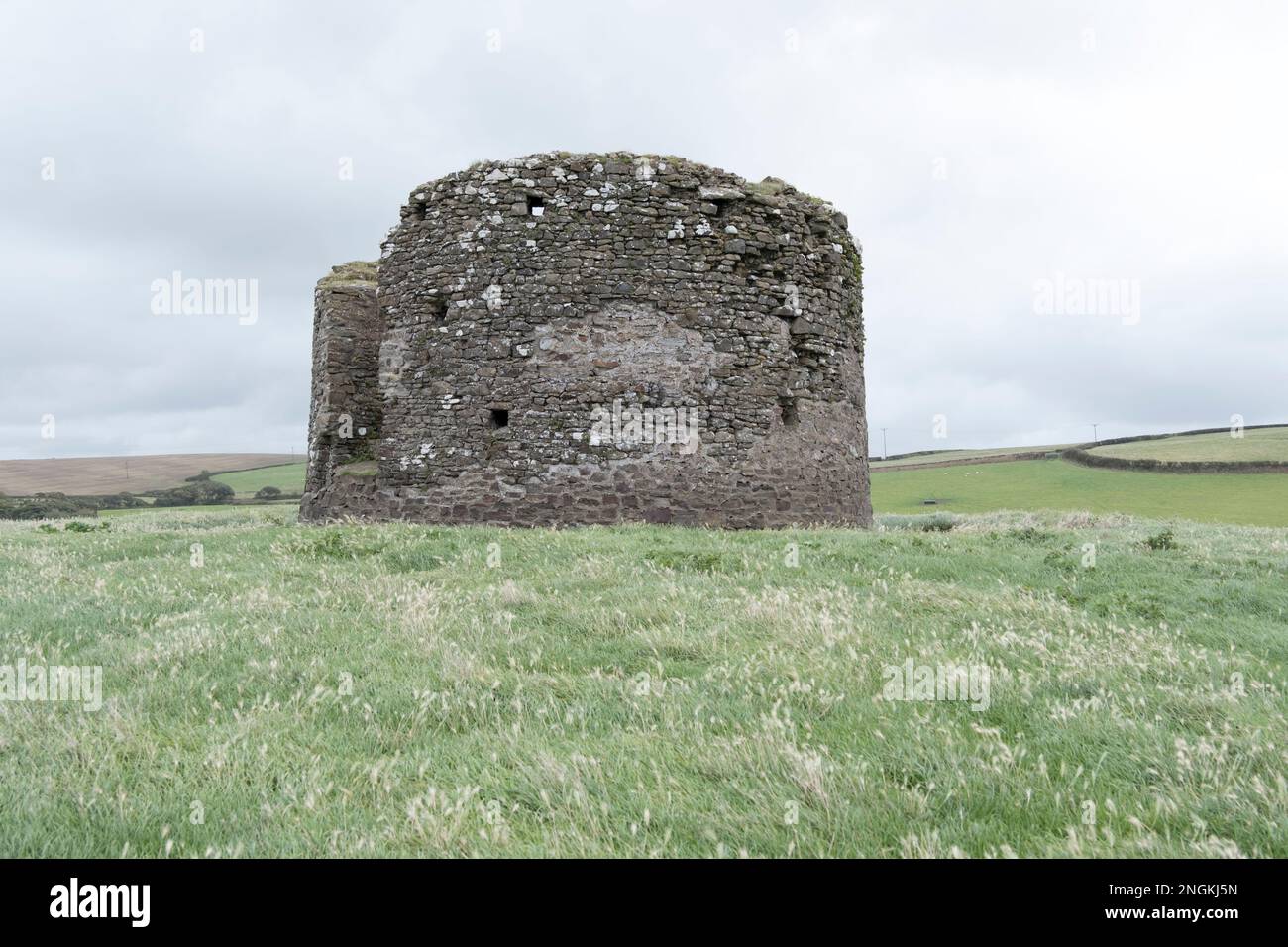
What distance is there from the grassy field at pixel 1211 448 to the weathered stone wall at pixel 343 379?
49.9 meters

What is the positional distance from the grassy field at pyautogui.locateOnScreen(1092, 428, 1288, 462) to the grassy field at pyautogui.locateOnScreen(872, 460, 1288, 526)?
450 cm

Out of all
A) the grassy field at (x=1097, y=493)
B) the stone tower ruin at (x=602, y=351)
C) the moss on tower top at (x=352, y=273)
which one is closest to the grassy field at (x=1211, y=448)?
the grassy field at (x=1097, y=493)

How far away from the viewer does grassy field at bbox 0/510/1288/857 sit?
3.04 meters

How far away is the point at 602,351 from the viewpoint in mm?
14633

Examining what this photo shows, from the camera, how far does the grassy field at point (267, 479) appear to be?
192ft

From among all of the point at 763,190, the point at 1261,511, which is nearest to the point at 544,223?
the point at 763,190

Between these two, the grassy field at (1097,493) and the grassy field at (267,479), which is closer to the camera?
the grassy field at (1097,493)

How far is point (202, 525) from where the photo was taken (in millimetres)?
20016

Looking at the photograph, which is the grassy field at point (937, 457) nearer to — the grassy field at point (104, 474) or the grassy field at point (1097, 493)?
the grassy field at point (1097, 493)

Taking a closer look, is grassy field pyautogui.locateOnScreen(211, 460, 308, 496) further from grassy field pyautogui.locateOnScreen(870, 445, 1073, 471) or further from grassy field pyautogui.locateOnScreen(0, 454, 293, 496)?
grassy field pyautogui.locateOnScreen(870, 445, 1073, 471)

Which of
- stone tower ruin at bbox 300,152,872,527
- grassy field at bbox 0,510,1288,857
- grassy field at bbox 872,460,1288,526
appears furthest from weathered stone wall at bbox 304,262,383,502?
grassy field at bbox 872,460,1288,526

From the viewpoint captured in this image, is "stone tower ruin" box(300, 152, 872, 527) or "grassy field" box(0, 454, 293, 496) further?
"grassy field" box(0, 454, 293, 496)

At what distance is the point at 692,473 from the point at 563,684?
32.5 ft

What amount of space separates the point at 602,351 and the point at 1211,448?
2185 inches
